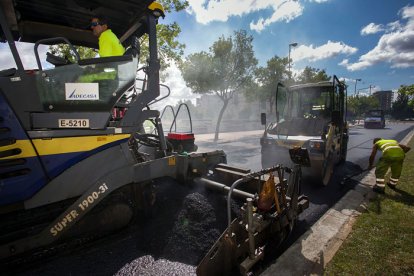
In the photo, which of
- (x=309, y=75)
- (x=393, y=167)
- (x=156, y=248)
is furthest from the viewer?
(x=309, y=75)

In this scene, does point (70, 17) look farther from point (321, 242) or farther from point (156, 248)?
point (321, 242)

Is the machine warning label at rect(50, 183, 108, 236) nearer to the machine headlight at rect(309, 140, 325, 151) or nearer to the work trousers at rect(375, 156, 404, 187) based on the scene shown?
the machine headlight at rect(309, 140, 325, 151)

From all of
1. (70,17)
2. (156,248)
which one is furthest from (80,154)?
(70,17)

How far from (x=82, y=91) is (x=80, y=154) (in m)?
0.65

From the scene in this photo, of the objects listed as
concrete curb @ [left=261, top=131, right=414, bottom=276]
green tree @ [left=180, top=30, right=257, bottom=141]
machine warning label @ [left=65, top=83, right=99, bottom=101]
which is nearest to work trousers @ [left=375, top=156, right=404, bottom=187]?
concrete curb @ [left=261, top=131, right=414, bottom=276]

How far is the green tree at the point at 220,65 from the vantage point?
60.7ft

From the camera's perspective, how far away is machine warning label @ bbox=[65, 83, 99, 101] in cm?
248

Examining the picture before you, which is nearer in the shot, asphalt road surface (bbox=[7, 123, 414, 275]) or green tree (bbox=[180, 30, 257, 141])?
asphalt road surface (bbox=[7, 123, 414, 275])

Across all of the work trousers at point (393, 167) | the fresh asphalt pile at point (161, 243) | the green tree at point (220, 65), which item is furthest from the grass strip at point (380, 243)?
the green tree at point (220, 65)

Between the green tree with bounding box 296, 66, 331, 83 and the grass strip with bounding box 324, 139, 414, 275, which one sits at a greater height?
the green tree with bounding box 296, 66, 331, 83

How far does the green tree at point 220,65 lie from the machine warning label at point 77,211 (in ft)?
52.1

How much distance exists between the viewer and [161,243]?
321 cm

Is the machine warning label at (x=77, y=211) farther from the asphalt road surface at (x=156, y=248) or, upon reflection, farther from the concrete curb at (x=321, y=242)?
the concrete curb at (x=321, y=242)

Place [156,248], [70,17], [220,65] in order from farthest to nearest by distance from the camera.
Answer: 1. [220,65]
2. [70,17]
3. [156,248]
